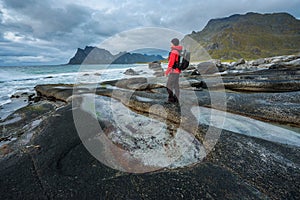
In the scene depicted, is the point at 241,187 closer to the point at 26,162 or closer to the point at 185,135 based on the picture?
the point at 185,135

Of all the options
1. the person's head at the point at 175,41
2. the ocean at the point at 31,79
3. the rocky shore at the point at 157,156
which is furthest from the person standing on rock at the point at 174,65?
the ocean at the point at 31,79

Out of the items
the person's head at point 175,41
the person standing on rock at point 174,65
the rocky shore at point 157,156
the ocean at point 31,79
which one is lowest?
the rocky shore at point 157,156

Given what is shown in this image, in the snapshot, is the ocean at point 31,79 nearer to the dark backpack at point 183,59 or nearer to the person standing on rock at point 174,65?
the person standing on rock at point 174,65

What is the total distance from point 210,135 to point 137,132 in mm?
2472

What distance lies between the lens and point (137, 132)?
5.45 meters

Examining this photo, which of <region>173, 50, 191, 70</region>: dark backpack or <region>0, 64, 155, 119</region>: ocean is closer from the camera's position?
<region>173, 50, 191, 70</region>: dark backpack

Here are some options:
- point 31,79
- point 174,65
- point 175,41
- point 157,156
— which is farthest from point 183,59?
point 31,79

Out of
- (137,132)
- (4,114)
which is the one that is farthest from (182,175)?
(4,114)

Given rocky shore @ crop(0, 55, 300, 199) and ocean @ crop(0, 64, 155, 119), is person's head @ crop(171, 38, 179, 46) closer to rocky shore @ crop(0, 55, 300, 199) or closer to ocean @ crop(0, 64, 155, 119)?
rocky shore @ crop(0, 55, 300, 199)

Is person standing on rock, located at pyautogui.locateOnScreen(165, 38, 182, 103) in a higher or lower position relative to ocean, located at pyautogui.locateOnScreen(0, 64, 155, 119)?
higher

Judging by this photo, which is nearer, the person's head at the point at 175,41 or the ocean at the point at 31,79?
the person's head at the point at 175,41

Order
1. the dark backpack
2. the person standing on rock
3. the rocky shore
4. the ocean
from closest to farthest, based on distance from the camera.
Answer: the rocky shore, the dark backpack, the person standing on rock, the ocean

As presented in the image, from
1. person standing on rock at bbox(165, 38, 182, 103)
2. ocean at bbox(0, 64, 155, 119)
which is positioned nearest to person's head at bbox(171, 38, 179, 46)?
person standing on rock at bbox(165, 38, 182, 103)

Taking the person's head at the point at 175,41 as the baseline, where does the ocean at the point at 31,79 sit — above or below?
below
